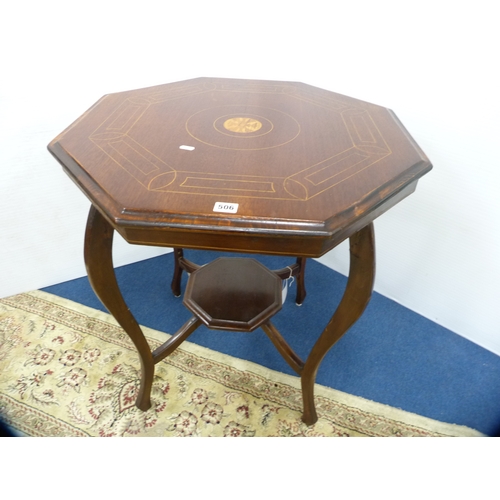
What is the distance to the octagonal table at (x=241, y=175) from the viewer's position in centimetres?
71

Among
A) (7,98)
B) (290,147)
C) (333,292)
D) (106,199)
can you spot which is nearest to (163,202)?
(106,199)

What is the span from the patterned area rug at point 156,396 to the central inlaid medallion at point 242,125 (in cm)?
83

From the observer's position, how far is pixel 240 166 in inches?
33.0

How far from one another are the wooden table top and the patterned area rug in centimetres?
78

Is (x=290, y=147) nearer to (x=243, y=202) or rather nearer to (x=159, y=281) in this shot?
(x=243, y=202)

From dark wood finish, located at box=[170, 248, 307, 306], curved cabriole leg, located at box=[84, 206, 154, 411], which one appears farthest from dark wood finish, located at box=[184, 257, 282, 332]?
curved cabriole leg, located at box=[84, 206, 154, 411]

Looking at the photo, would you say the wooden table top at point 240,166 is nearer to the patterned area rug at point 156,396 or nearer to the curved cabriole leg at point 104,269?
the curved cabriole leg at point 104,269

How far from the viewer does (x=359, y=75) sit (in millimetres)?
1428

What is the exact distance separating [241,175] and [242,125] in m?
0.28

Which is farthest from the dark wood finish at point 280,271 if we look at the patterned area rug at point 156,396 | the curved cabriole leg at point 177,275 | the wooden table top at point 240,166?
the wooden table top at point 240,166

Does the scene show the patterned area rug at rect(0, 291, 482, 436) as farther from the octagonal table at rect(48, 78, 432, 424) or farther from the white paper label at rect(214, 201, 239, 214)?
the white paper label at rect(214, 201, 239, 214)

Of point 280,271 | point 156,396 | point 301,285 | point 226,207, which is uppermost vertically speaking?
point 226,207

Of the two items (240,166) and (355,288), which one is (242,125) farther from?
(355,288)

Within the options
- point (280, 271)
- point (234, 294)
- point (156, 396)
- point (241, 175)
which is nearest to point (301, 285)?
point (280, 271)
